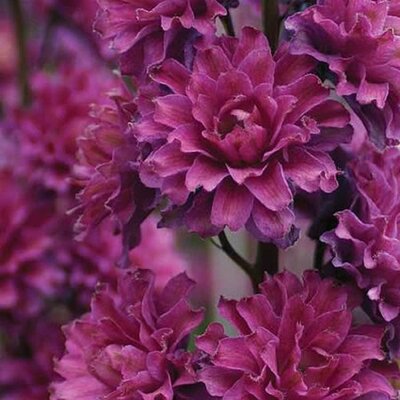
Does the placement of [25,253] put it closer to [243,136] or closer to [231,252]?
[231,252]

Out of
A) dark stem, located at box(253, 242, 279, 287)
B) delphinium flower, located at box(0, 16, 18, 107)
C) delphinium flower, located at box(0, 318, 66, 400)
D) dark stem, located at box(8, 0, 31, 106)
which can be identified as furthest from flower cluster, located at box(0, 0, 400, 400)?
delphinium flower, located at box(0, 16, 18, 107)

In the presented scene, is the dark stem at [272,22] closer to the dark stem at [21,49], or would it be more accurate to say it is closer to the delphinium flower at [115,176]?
the delphinium flower at [115,176]

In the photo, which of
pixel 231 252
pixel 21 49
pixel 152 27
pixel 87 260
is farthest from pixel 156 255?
pixel 152 27

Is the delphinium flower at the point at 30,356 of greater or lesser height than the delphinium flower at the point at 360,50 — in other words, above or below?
below

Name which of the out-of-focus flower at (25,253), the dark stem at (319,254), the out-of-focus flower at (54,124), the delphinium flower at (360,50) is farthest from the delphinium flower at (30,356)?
the delphinium flower at (360,50)

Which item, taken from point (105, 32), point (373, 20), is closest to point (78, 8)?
point (105, 32)

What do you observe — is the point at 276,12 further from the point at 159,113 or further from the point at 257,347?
the point at 257,347
